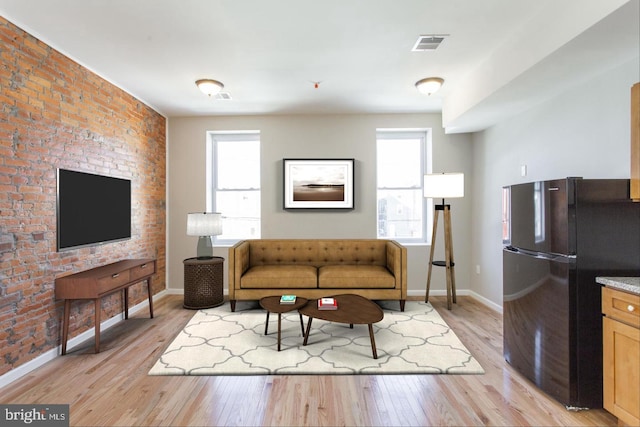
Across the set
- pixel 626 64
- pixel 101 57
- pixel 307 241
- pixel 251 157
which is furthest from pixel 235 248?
pixel 626 64

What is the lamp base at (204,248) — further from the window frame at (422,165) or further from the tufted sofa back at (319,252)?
the window frame at (422,165)

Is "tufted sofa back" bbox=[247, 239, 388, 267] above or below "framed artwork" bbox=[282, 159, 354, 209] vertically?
below

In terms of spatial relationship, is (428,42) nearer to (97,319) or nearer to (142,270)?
(142,270)

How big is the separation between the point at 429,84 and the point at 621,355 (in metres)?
2.85

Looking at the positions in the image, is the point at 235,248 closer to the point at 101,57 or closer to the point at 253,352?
the point at 253,352

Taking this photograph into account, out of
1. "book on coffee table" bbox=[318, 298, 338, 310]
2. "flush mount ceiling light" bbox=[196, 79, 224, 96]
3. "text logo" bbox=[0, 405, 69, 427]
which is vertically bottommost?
"text logo" bbox=[0, 405, 69, 427]

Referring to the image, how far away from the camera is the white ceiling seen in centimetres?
226

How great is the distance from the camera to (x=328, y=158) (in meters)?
4.88

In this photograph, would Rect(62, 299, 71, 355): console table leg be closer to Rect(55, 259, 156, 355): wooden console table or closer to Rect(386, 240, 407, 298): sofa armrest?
Rect(55, 259, 156, 355): wooden console table

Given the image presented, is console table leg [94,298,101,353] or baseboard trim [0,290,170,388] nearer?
baseboard trim [0,290,170,388]

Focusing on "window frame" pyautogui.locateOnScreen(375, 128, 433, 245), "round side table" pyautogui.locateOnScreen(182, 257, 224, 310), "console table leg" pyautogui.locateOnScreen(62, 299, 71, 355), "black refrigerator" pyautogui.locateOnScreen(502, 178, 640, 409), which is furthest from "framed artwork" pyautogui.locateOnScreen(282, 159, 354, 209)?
"black refrigerator" pyautogui.locateOnScreen(502, 178, 640, 409)

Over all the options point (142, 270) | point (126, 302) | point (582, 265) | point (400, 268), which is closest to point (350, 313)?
point (400, 268)

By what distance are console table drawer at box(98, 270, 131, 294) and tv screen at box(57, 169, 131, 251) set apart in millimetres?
444

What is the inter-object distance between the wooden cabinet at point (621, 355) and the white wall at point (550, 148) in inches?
42.9
